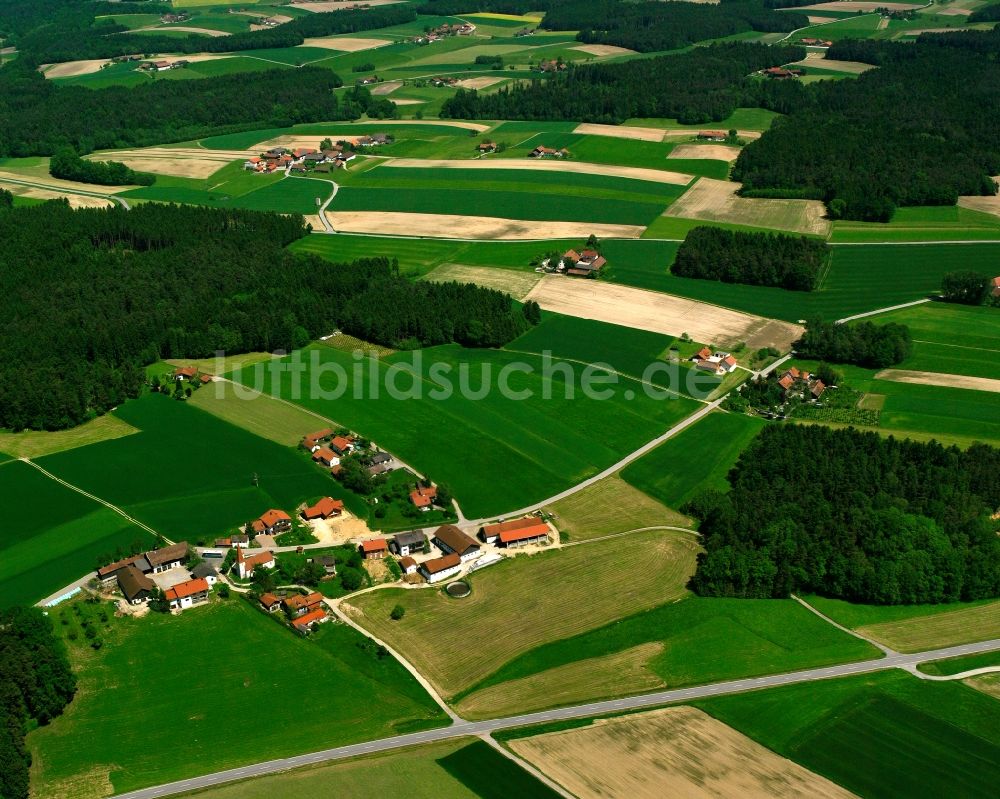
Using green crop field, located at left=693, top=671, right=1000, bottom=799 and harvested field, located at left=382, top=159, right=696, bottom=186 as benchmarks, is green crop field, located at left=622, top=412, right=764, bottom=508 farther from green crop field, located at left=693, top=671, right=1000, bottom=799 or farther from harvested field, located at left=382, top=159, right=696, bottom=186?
harvested field, located at left=382, top=159, right=696, bottom=186

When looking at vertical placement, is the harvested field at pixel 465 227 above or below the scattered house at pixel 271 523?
above

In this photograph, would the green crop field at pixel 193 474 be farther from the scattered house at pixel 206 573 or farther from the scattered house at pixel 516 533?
the scattered house at pixel 516 533

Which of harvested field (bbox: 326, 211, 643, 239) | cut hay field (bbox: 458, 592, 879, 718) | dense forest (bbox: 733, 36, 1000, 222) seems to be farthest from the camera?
dense forest (bbox: 733, 36, 1000, 222)

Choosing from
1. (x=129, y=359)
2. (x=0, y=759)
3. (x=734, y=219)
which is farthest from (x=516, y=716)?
(x=734, y=219)

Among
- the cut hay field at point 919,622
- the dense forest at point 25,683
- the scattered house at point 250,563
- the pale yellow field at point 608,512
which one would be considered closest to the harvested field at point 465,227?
the pale yellow field at point 608,512

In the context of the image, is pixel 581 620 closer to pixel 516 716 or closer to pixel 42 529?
pixel 516 716

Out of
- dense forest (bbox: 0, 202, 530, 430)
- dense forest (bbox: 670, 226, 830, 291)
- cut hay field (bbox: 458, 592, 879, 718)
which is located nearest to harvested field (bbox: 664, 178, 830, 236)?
dense forest (bbox: 670, 226, 830, 291)
